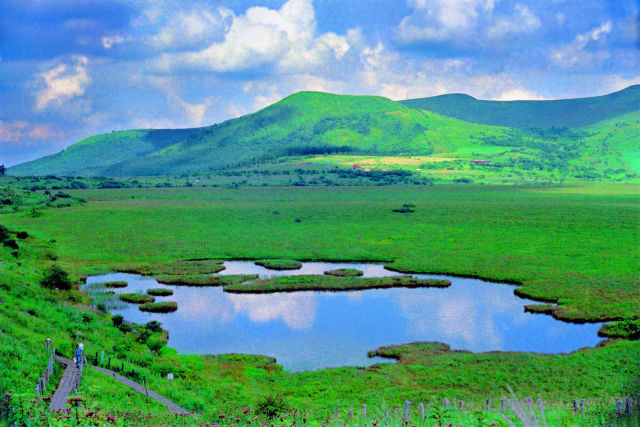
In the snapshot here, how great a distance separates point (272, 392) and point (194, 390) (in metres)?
4.11

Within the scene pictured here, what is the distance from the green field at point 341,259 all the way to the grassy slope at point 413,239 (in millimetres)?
→ 288

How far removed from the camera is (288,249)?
83.1 m

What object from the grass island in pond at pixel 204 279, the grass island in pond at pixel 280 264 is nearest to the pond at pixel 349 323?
the grass island in pond at pixel 204 279

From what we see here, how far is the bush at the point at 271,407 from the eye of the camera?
24.1 m

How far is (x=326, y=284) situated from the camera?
62094 mm

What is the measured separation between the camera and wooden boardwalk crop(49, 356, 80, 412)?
21.9 m

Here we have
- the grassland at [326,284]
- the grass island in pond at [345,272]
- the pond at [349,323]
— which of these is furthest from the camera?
the grass island in pond at [345,272]

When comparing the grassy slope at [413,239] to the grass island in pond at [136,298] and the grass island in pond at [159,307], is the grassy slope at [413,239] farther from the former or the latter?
the grass island in pond at [159,307]

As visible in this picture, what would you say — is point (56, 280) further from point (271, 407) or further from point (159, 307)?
point (271, 407)

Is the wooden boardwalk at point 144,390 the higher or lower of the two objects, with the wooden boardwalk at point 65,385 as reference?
lower

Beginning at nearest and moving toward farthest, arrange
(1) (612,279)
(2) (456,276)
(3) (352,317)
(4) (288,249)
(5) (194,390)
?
(5) (194,390)
(3) (352,317)
(1) (612,279)
(2) (456,276)
(4) (288,249)

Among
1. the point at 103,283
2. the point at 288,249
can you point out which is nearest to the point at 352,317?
the point at 103,283

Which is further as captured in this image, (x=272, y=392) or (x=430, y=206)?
(x=430, y=206)

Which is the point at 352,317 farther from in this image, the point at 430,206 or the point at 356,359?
the point at 430,206
